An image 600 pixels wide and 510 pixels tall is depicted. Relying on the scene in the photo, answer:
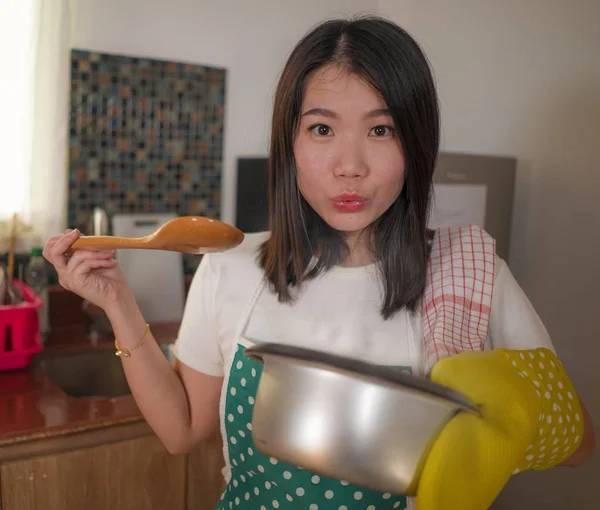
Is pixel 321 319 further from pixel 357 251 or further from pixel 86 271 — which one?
pixel 86 271

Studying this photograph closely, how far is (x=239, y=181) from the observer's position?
7.42 feet

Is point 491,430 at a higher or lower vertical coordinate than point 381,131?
lower

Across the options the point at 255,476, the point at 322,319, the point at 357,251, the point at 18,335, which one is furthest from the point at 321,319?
the point at 18,335

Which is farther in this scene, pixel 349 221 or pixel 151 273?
pixel 151 273

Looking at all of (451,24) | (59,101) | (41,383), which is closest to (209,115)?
(59,101)

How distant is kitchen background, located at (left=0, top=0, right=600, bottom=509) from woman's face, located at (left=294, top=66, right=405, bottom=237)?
107 centimetres

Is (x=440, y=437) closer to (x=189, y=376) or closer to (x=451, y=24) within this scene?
(x=189, y=376)

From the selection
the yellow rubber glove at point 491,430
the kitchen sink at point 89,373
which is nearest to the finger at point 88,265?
the yellow rubber glove at point 491,430

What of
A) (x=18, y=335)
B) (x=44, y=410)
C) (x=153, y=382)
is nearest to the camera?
(x=153, y=382)

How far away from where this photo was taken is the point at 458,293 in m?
0.91

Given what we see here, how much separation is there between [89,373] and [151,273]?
38 centimetres

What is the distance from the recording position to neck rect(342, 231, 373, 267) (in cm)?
103

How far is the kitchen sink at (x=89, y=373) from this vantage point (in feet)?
5.83

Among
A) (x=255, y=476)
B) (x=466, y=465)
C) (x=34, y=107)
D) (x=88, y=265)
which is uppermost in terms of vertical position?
(x=34, y=107)
